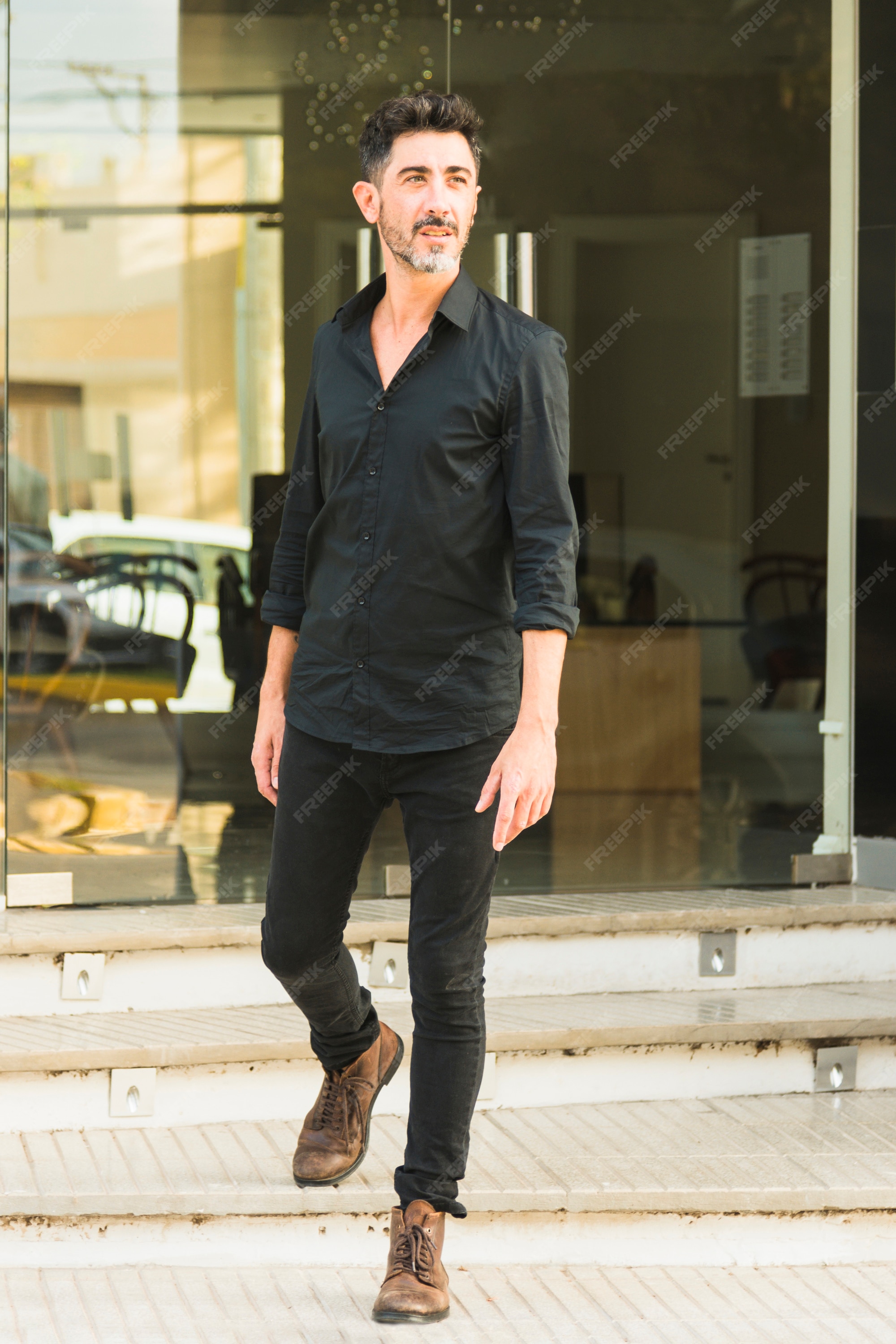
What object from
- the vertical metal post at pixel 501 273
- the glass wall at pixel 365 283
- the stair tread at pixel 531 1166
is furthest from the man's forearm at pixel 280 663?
the glass wall at pixel 365 283

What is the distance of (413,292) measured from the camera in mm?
2299

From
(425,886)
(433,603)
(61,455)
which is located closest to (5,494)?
(433,603)

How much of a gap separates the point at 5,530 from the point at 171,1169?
62.1 inches

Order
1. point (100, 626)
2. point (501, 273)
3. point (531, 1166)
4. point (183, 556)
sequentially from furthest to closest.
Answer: point (183, 556) → point (100, 626) → point (501, 273) → point (531, 1166)

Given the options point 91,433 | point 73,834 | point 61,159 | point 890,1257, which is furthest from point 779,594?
point 890,1257

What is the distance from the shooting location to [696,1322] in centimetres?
242

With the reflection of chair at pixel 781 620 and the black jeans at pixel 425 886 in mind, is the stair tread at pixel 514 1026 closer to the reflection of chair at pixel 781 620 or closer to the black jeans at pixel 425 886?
the black jeans at pixel 425 886

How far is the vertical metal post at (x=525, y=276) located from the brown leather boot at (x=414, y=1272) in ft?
7.97

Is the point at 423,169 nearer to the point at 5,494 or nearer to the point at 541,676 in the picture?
the point at 541,676

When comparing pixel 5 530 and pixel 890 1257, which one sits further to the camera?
pixel 5 530

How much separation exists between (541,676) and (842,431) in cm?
191

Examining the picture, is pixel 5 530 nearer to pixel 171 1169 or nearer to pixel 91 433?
pixel 171 1169

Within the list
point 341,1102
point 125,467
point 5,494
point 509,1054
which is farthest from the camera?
point 125,467

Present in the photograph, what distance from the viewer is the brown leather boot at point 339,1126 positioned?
2566 mm
